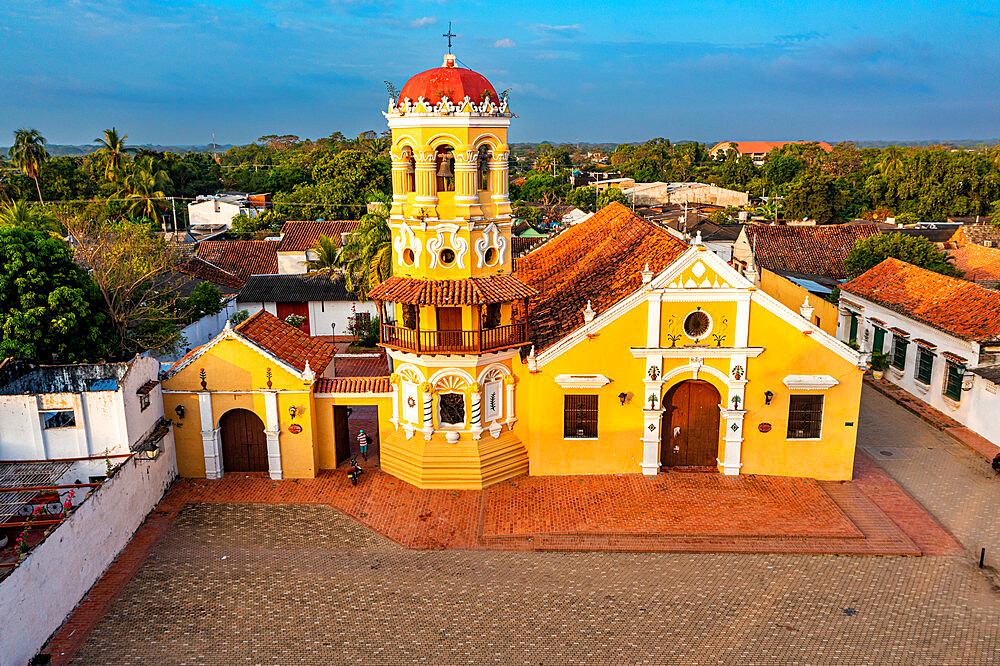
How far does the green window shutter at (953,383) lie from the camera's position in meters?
26.6

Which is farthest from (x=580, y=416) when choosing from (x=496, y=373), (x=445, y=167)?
(x=445, y=167)

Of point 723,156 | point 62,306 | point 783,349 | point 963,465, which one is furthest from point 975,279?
point 723,156

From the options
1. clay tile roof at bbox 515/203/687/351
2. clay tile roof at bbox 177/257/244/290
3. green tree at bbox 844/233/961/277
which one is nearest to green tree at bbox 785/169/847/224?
green tree at bbox 844/233/961/277

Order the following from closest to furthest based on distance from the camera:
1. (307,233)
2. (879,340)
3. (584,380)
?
(584,380) → (879,340) → (307,233)

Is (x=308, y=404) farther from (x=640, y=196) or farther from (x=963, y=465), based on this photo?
(x=640, y=196)

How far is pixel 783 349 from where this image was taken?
2114 cm

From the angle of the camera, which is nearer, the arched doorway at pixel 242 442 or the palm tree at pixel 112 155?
the arched doorway at pixel 242 442

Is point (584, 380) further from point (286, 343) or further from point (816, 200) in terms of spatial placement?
point (816, 200)

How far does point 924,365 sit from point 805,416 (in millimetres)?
11007

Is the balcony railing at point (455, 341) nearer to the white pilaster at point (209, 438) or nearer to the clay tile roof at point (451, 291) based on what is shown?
the clay tile roof at point (451, 291)

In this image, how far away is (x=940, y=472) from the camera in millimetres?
22906

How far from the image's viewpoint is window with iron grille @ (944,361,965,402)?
87.1 ft

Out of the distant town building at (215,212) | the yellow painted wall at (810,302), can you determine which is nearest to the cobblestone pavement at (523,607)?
the yellow painted wall at (810,302)

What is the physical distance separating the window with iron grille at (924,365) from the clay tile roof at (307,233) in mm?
38012
